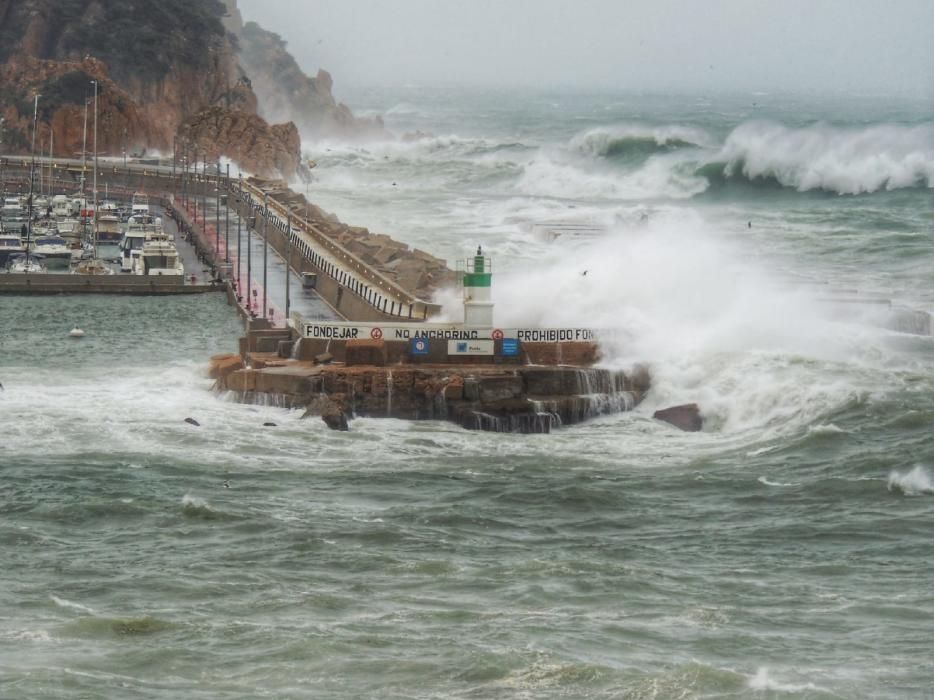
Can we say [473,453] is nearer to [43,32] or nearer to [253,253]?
[253,253]

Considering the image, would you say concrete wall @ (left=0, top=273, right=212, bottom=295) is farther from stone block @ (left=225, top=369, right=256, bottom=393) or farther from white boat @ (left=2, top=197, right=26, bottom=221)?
stone block @ (left=225, top=369, right=256, bottom=393)

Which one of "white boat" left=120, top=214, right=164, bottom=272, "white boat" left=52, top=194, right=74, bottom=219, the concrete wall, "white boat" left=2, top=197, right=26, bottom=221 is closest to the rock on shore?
the concrete wall

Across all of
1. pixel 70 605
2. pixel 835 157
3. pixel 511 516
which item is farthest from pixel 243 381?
pixel 835 157

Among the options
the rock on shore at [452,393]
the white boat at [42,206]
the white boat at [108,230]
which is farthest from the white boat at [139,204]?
the rock on shore at [452,393]

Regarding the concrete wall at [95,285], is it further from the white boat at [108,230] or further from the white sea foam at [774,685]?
the white sea foam at [774,685]

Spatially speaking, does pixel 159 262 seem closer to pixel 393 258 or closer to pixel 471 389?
pixel 393 258

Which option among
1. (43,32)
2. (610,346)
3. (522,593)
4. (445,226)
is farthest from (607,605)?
(43,32)
